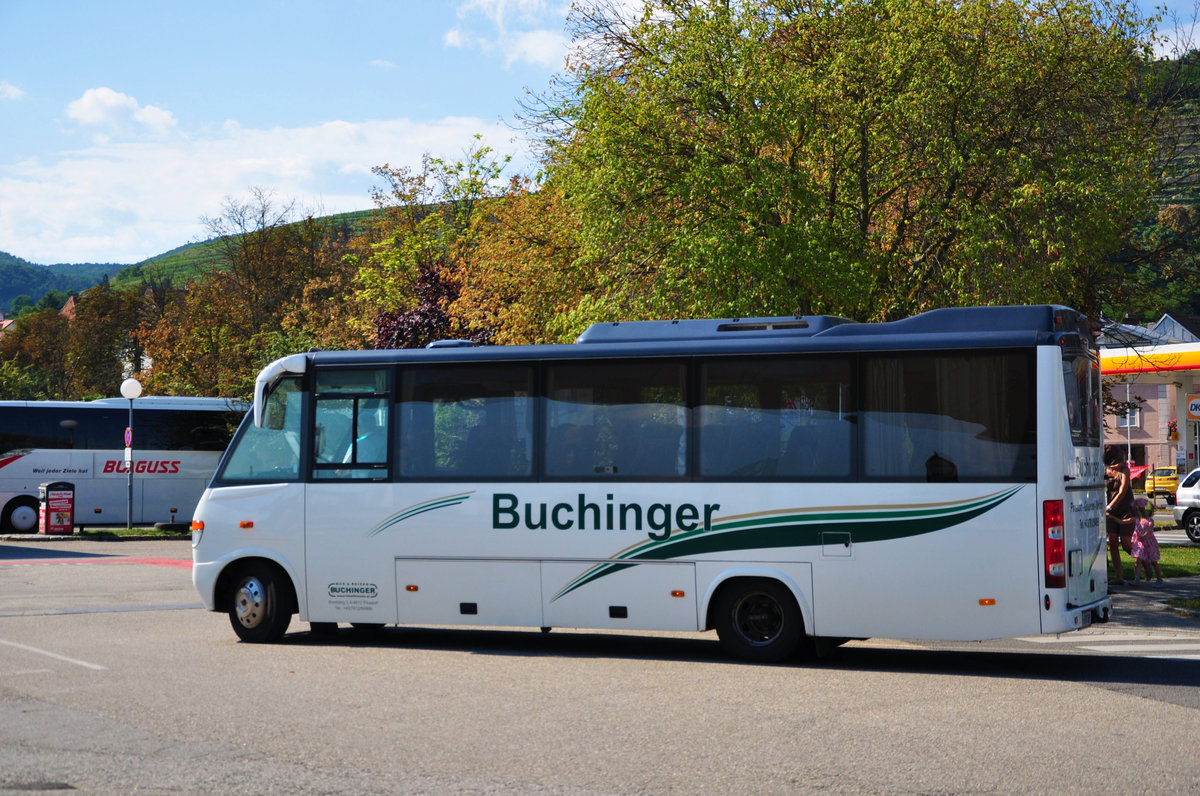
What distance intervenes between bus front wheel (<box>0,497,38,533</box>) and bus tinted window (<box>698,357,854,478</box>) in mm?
28397

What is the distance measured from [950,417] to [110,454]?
29772mm

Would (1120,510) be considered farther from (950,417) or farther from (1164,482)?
(1164,482)

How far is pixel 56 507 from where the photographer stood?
3378 cm

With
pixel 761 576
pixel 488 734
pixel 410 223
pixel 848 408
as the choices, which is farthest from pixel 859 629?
pixel 410 223

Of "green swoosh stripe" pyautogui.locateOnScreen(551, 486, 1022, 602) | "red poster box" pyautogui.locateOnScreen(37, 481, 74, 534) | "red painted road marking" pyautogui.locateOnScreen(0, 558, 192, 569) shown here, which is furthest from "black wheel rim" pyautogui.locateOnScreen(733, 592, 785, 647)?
"red poster box" pyautogui.locateOnScreen(37, 481, 74, 534)

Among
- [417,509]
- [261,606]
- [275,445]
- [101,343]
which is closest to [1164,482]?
[417,509]

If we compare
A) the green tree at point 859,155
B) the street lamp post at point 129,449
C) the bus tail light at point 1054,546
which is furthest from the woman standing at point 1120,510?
the street lamp post at point 129,449

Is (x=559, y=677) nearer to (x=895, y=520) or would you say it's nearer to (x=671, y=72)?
(x=895, y=520)

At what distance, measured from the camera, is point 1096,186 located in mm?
15766

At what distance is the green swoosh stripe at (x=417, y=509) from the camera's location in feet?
40.4

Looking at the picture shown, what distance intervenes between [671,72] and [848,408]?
672cm

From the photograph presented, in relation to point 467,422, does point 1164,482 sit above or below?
below

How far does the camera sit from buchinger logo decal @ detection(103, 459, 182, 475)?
35.9 m

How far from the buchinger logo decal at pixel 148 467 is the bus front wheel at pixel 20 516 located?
2.14m
